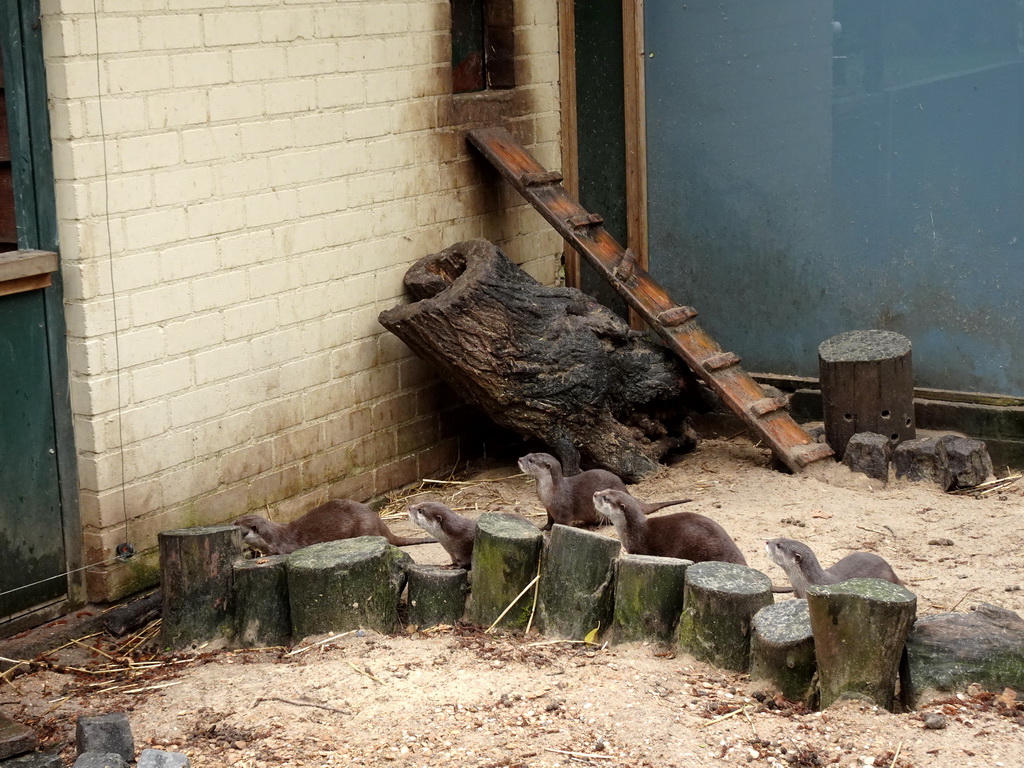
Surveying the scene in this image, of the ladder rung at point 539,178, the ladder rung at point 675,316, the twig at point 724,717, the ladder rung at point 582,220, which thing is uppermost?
the ladder rung at point 539,178

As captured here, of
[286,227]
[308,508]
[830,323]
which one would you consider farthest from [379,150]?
[830,323]

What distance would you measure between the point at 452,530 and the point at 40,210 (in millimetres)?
1997

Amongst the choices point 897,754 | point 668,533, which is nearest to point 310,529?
point 668,533

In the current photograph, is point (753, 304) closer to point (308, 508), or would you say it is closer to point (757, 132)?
point (757, 132)

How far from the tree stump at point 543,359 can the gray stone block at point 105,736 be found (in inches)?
116

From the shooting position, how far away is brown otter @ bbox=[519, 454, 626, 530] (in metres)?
6.01

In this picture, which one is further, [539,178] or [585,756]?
[539,178]

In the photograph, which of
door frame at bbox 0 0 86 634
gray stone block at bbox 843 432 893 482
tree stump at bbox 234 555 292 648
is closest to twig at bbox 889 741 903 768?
tree stump at bbox 234 555 292 648

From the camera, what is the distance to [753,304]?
307 inches

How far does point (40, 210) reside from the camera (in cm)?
506

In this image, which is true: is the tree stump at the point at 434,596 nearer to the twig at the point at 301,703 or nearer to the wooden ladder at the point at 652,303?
the twig at the point at 301,703

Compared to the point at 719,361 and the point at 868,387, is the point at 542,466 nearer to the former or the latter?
the point at 719,361

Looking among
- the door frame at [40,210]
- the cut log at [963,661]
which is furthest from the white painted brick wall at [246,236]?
the cut log at [963,661]

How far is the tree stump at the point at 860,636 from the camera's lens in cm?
379
